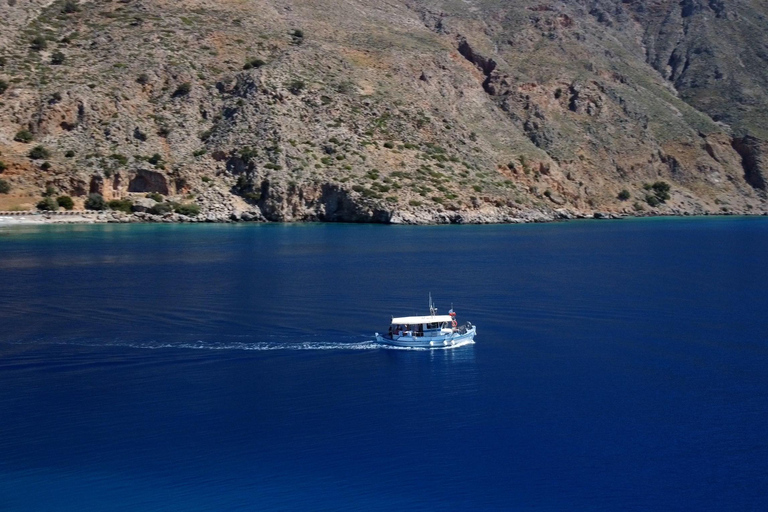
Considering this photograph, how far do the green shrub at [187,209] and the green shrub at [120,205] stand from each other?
4.79m

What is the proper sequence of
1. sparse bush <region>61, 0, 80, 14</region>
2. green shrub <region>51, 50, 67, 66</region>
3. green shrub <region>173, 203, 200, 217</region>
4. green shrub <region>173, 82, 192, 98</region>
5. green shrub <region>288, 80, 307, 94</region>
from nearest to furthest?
green shrub <region>173, 203, 200, 217</region> < green shrub <region>51, 50, 67, 66</region> < green shrub <region>173, 82, 192, 98</region> < green shrub <region>288, 80, 307, 94</region> < sparse bush <region>61, 0, 80, 14</region>

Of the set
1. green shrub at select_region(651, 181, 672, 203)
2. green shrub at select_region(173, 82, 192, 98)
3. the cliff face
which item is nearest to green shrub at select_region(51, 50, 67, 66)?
the cliff face

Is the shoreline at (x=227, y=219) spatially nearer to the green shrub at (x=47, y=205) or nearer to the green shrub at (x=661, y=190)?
the green shrub at (x=47, y=205)

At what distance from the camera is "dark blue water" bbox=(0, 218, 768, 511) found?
62.4 feet

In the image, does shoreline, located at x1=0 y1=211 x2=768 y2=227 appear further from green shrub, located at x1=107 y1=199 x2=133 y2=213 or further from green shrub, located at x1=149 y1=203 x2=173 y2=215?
green shrub, located at x1=107 y1=199 x2=133 y2=213

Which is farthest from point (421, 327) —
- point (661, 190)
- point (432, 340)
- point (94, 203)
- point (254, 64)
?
point (661, 190)

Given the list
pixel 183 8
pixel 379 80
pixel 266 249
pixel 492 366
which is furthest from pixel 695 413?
pixel 183 8

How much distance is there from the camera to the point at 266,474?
19500mm

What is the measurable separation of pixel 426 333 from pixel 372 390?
7447mm

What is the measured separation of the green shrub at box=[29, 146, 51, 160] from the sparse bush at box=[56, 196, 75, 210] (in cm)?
572

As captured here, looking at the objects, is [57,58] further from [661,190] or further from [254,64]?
[661,190]

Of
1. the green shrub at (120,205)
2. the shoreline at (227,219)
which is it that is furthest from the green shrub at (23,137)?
the green shrub at (120,205)

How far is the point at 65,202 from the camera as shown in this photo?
277 feet

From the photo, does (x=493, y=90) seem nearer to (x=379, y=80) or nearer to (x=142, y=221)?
(x=379, y=80)
